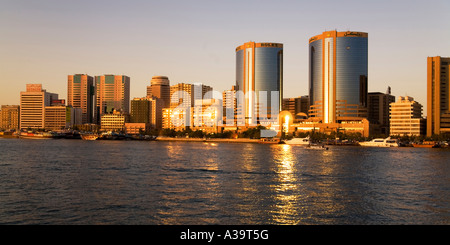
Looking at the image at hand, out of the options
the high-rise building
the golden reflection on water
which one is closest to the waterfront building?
the high-rise building

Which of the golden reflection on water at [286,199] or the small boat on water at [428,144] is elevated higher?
the golden reflection on water at [286,199]

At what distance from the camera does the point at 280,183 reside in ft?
139

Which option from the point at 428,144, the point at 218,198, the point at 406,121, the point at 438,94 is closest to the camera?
the point at 218,198

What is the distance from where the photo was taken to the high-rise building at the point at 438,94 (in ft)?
611

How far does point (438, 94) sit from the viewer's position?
18612 centimetres

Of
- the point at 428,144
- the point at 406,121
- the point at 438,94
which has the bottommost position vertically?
the point at 428,144

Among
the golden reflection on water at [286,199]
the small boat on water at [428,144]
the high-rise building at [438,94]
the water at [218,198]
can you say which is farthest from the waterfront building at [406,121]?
the golden reflection on water at [286,199]

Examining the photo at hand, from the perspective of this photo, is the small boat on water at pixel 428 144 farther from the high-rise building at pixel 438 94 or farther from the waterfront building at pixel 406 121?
the waterfront building at pixel 406 121

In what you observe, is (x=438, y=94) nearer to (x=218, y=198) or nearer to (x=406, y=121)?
(x=406, y=121)

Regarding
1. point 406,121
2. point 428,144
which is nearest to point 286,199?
point 428,144

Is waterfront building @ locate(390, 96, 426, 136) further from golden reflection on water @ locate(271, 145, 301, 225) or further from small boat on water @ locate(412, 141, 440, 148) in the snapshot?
golden reflection on water @ locate(271, 145, 301, 225)

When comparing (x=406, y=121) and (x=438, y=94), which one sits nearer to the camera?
(x=438, y=94)
